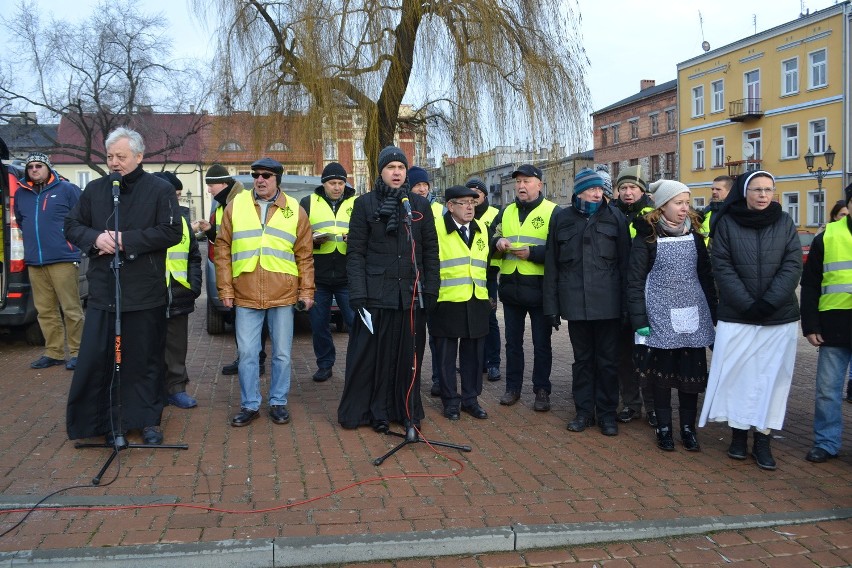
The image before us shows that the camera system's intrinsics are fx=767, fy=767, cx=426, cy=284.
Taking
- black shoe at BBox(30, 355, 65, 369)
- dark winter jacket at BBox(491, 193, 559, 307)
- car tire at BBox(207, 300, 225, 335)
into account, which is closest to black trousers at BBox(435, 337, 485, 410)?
dark winter jacket at BBox(491, 193, 559, 307)

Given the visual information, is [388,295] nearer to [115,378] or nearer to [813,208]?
[115,378]

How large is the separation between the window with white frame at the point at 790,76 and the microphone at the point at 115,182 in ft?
139

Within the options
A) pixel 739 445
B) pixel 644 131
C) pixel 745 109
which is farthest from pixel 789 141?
pixel 739 445

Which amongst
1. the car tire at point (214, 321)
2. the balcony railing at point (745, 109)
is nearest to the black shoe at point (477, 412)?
the car tire at point (214, 321)

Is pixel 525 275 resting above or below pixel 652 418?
above

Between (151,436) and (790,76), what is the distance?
4341 cm

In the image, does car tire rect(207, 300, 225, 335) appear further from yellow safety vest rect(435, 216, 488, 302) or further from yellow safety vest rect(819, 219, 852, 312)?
yellow safety vest rect(819, 219, 852, 312)

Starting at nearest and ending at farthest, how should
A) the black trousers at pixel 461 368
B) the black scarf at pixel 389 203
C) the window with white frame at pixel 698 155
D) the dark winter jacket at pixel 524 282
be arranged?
the black scarf at pixel 389 203 → the black trousers at pixel 461 368 → the dark winter jacket at pixel 524 282 → the window with white frame at pixel 698 155

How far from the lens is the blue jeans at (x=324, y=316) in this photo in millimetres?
7531

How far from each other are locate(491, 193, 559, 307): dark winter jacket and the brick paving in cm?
96

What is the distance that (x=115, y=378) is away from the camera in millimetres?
5453

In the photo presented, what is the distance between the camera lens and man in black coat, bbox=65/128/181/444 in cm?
529

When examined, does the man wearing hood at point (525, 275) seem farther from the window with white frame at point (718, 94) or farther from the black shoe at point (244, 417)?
the window with white frame at point (718, 94)

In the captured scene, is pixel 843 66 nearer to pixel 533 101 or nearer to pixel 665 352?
pixel 533 101
